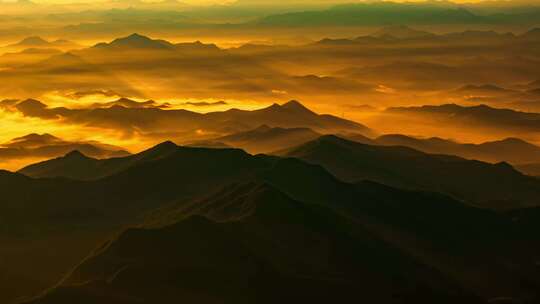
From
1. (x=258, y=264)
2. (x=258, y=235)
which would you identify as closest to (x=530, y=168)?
(x=258, y=235)

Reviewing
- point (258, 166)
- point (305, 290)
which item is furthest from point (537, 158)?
point (305, 290)

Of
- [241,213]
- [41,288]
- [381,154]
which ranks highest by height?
[381,154]

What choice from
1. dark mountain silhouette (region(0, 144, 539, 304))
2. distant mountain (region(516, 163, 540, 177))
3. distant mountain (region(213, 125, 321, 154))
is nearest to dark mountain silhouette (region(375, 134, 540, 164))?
distant mountain (region(516, 163, 540, 177))

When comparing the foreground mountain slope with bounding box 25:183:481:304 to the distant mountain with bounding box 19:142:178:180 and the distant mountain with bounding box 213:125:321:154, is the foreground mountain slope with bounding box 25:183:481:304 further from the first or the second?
the distant mountain with bounding box 213:125:321:154

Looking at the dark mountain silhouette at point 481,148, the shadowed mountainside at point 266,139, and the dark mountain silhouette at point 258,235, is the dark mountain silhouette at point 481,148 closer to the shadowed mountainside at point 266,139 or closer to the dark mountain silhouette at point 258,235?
the shadowed mountainside at point 266,139

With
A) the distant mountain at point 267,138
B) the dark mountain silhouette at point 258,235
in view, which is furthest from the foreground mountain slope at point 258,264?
the distant mountain at point 267,138

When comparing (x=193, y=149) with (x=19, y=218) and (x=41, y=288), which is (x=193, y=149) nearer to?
(x=19, y=218)
